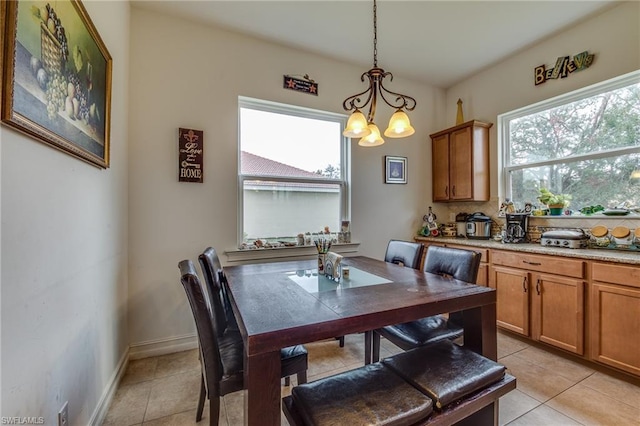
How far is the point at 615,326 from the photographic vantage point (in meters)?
2.01

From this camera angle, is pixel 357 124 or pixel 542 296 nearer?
pixel 357 124

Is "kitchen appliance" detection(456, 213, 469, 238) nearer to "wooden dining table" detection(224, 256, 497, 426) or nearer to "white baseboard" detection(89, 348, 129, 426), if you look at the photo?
"wooden dining table" detection(224, 256, 497, 426)

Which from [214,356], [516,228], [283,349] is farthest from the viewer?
[516,228]

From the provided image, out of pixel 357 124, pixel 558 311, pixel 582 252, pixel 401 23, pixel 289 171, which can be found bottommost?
pixel 558 311

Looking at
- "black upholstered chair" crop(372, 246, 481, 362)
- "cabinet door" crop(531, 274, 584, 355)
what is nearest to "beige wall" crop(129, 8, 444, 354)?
"black upholstered chair" crop(372, 246, 481, 362)

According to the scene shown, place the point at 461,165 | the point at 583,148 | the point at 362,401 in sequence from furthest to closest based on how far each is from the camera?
the point at 461,165 → the point at 583,148 → the point at 362,401

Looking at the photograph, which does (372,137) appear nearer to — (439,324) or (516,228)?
(439,324)

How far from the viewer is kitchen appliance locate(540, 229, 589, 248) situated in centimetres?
243

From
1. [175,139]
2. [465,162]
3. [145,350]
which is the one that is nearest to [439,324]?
[465,162]

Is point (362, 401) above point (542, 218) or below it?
below

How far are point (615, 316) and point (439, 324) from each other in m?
1.37

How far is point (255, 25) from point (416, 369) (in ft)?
10.1

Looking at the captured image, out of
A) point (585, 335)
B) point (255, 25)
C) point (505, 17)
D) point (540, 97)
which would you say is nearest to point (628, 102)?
point (540, 97)

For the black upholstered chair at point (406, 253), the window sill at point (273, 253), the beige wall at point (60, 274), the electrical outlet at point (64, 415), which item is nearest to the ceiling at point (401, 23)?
the beige wall at point (60, 274)
